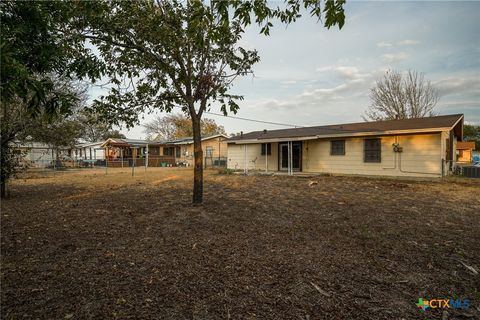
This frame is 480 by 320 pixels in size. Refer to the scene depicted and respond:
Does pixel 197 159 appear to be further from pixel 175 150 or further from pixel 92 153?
pixel 92 153

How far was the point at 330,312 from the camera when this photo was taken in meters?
2.43

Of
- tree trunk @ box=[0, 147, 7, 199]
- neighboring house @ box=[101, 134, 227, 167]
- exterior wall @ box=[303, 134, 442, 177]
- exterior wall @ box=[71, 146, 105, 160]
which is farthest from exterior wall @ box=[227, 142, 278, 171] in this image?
exterior wall @ box=[71, 146, 105, 160]

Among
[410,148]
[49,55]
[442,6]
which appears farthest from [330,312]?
[410,148]

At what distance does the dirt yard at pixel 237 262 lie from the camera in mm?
2488

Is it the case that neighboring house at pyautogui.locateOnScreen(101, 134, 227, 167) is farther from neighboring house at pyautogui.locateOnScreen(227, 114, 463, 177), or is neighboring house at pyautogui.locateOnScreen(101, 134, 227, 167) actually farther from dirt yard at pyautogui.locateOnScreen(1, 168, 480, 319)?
dirt yard at pyautogui.locateOnScreen(1, 168, 480, 319)

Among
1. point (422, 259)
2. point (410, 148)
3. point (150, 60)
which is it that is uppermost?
point (150, 60)

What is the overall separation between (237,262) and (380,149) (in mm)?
13894

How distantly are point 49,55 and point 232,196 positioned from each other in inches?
255

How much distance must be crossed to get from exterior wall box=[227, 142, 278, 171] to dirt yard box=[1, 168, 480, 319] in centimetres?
1311

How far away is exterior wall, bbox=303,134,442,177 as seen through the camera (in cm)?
1302

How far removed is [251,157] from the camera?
21125 mm

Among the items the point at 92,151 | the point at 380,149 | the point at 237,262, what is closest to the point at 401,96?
the point at 380,149

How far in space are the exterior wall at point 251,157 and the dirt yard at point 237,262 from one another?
1311 centimetres

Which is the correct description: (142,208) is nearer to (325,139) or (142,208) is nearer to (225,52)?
(225,52)
